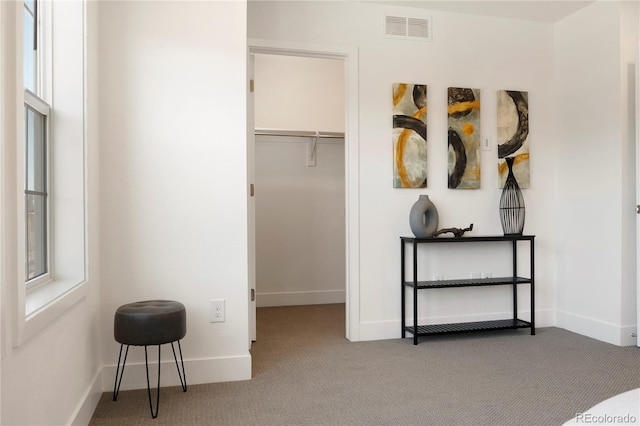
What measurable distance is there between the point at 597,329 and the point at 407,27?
2711 millimetres

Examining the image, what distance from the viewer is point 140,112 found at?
2.76m

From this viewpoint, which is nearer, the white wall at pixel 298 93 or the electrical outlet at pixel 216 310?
the electrical outlet at pixel 216 310

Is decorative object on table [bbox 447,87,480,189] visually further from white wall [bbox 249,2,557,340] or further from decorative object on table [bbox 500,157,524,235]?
decorative object on table [bbox 500,157,524,235]

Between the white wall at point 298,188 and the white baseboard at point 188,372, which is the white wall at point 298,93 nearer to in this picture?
the white wall at point 298,188

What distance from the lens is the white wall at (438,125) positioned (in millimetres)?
3723

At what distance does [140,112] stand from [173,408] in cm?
158

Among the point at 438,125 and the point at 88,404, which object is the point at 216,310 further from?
the point at 438,125

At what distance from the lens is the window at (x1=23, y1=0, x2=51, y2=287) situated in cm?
198

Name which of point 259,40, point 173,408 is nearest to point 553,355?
point 173,408

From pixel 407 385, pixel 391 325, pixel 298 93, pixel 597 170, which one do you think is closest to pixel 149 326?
pixel 407 385

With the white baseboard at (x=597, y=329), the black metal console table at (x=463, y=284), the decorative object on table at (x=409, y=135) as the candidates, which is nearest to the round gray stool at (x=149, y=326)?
the black metal console table at (x=463, y=284)

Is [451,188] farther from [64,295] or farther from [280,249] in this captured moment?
[64,295]

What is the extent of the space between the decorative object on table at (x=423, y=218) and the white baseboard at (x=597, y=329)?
1.38m

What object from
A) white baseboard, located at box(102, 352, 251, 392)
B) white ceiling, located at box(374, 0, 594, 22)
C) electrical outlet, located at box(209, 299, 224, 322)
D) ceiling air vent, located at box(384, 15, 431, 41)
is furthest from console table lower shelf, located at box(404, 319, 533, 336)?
white ceiling, located at box(374, 0, 594, 22)
